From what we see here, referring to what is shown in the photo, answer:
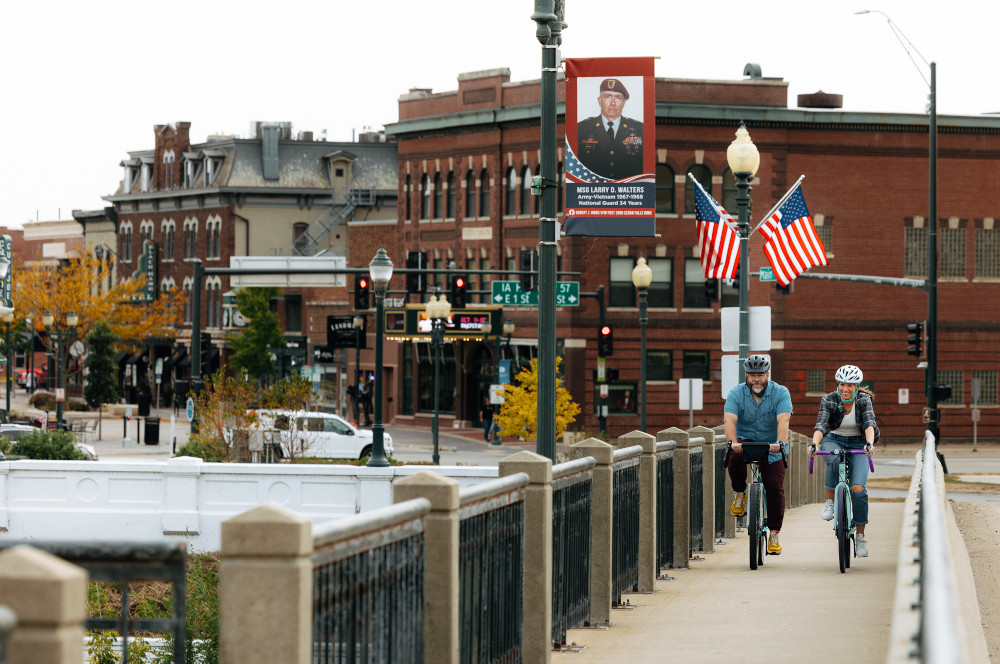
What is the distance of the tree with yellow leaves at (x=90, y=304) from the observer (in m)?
78.5

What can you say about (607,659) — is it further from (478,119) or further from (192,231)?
(192,231)

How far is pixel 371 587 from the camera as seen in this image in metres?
6.36

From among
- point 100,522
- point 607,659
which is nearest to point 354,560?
point 607,659

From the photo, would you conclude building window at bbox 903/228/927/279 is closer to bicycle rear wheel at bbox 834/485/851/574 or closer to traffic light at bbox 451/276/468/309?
traffic light at bbox 451/276/468/309

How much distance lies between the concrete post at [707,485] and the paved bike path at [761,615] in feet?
2.58

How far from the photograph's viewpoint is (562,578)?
406 inches

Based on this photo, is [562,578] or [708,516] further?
[708,516]

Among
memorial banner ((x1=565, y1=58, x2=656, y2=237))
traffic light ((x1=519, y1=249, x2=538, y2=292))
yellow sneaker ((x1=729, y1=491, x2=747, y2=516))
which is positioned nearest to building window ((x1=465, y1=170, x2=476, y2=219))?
traffic light ((x1=519, y1=249, x2=538, y2=292))

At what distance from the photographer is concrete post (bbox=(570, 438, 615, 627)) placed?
11.4 meters

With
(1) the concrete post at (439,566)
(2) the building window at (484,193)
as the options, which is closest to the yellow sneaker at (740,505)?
(1) the concrete post at (439,566)

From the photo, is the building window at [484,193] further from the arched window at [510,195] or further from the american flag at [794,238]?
the american flag at [794,238]

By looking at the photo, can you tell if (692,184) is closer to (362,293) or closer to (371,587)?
(362,293)

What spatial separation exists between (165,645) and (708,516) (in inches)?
255

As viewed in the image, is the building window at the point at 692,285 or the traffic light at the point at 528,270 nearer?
the traffic light at the point at 528,270
